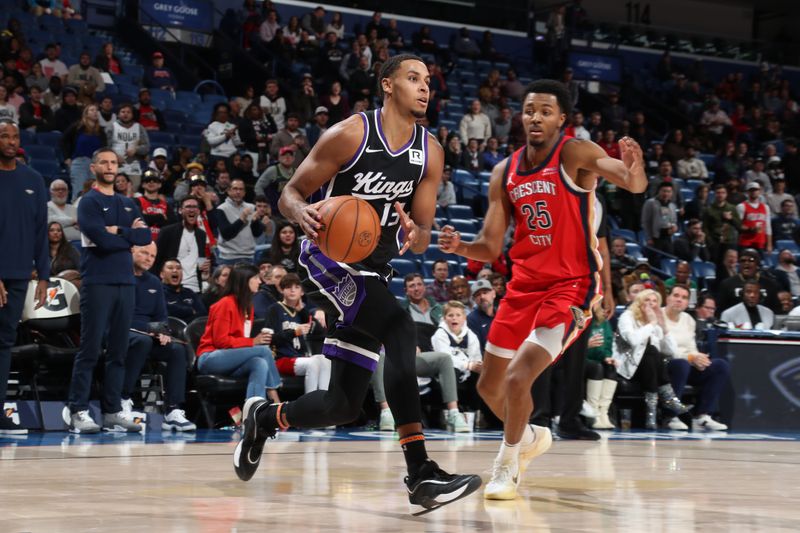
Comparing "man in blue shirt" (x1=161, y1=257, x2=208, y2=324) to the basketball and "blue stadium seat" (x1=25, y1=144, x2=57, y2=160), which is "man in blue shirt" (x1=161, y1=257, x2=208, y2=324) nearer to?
"blue stadium seat" (x1=25, y1=144, x2=57, y2=160)

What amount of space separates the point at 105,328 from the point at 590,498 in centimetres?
468

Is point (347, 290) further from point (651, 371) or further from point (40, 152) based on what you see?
point (40, 152)

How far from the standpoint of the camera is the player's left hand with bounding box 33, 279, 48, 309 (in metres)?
7.70

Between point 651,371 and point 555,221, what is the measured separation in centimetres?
572

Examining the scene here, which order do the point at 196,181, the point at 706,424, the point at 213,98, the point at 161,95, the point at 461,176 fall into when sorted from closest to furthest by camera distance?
the point at 706,424, the point at 196,181, the point at 461,176, the point at 161,95, the point at 213,98

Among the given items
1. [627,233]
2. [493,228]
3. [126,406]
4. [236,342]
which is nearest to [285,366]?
[236,342]

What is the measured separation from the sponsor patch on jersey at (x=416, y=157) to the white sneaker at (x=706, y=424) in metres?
7.02

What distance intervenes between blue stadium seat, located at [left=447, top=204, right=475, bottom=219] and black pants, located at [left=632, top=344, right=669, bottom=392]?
491 cm

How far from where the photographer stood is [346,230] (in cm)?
429

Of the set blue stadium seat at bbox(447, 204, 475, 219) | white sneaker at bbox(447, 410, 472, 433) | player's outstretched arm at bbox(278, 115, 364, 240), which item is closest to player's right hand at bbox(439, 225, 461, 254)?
player's outstretched arm at bbox(278, 115, 364, 240)

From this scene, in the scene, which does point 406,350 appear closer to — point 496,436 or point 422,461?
point 422,461

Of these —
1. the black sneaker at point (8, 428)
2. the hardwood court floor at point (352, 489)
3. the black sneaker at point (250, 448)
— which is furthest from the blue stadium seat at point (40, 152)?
the black sneaker at point (250, 448)

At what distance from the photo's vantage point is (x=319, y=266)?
184 inches

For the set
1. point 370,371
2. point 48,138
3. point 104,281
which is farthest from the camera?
point 48,138
